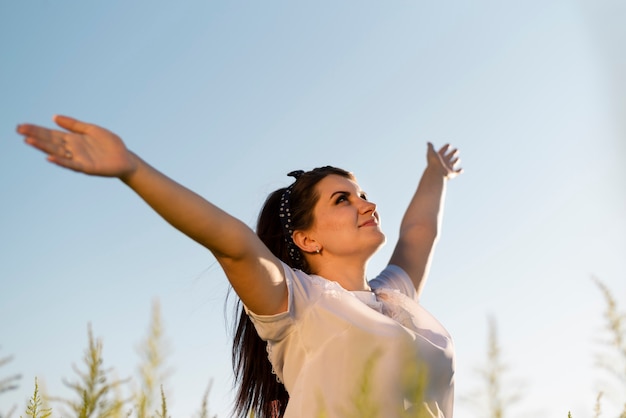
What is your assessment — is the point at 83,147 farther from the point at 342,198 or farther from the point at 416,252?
the point at 416,252

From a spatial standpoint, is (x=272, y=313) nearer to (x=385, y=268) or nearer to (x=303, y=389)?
(x=303, y=389)

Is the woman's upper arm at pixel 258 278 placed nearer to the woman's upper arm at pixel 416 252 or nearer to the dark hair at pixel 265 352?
the dark hair at pixel 265 352

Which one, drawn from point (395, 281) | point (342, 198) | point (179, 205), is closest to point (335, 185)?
point (342, 198)

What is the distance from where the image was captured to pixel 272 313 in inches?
147

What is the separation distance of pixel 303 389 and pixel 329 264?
103 cm

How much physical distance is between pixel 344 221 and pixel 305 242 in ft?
1.16

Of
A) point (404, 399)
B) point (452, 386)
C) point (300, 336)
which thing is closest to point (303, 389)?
point (300, 336)

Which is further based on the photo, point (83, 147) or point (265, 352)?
point (265, 352)

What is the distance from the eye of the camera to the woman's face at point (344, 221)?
4438 millimetres

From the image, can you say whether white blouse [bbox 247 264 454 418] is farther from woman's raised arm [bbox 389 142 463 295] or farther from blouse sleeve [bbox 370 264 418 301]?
woman's raised arm [bbox 389 142 463 295]

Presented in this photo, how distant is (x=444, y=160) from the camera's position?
264 inches

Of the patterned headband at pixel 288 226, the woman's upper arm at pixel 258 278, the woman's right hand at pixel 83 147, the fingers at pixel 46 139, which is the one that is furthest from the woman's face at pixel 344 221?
the fingers at pixel 46 139

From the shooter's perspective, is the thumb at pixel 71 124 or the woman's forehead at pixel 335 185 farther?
the woman's forehead at pixel 335 185

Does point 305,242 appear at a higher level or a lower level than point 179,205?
higher
